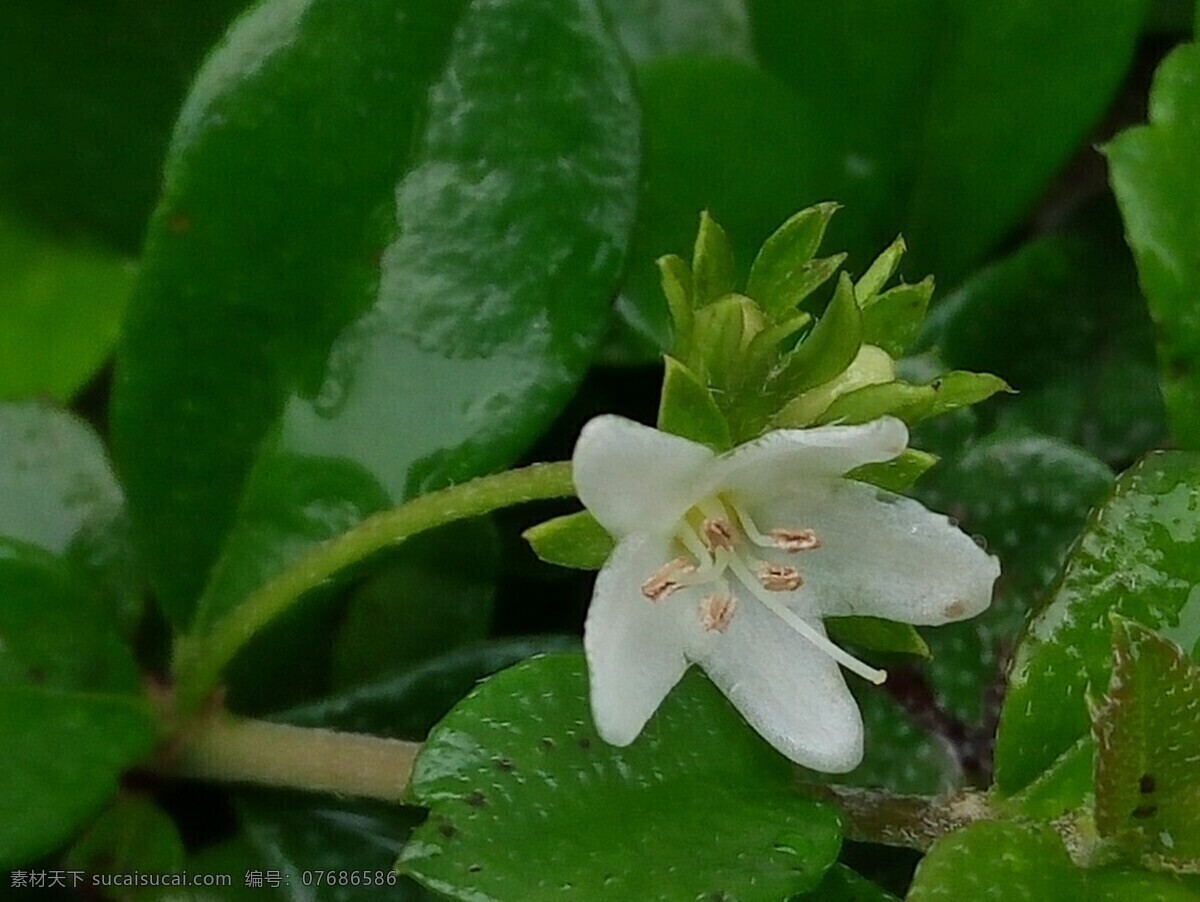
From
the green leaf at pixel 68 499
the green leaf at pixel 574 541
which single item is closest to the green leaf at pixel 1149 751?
the green leaf at pixel 574 541

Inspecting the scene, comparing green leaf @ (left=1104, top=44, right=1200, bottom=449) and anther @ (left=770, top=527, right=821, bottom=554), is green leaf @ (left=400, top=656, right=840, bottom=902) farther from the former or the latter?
green leaf @ (left=1104, top=44, right=1200, bottom=449)

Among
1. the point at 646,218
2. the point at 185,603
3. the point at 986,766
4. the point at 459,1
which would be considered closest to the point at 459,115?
the point at 459,1

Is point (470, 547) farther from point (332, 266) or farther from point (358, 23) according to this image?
point (358, 23)

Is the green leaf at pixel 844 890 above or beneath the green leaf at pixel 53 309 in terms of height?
above

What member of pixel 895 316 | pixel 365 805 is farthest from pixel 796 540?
pixel 365 805

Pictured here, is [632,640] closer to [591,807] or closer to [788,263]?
[591,807]

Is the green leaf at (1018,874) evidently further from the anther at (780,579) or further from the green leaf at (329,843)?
the green leaf at (329,843)

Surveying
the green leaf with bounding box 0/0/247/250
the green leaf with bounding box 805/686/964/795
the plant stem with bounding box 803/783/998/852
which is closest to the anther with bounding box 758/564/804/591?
the plant stem with bounding box 803/783/998/852
